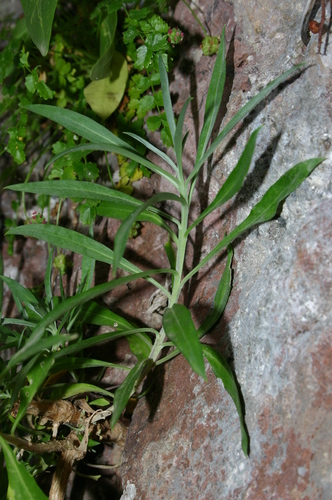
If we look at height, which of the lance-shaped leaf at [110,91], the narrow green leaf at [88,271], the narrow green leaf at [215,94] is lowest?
the narrow green leaf at [88,271]

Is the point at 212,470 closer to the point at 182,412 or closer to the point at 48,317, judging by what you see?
the point at 182,412

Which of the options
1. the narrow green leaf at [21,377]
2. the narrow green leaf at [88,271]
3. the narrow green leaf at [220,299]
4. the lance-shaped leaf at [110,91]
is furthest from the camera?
the lance-shaped leaf at [110,91]

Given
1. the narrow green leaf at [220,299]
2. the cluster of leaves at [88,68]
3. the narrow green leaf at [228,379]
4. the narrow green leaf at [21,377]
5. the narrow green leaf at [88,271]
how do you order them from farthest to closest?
the cluster of leaves at [88,68] < the narrow green leaf at [88,271] < the narrow green leaf at [220,299] < the narrow green leaf at [21,377] < the narrow green leaf at [228,379]

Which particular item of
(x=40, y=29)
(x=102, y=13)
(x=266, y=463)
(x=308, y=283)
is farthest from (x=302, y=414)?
(x=102, y=13)

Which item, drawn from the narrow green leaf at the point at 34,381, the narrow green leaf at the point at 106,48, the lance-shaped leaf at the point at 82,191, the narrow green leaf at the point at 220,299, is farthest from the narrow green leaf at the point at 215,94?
the narrow green leaf at the point at 34,381

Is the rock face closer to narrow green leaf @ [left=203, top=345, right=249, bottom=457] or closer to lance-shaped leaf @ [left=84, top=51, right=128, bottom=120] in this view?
narrow green leaf @ [left=203, top=345, right=249, bottom=457]

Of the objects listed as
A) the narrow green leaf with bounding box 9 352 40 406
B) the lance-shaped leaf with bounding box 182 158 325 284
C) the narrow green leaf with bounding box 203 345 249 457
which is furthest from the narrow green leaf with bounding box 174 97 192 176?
the narrow green leaf with bounding box 9 352 40 406

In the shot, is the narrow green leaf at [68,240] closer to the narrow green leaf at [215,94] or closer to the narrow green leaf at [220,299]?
the narrow green leaf at [220,299]

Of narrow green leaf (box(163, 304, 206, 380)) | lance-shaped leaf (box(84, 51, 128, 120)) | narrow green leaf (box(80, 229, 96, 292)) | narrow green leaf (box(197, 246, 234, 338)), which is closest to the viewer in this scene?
narrow green leaf (box(163, 304, 206, 380))
